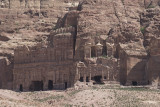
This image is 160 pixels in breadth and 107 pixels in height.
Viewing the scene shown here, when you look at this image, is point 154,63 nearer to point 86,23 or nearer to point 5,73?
point 86,23

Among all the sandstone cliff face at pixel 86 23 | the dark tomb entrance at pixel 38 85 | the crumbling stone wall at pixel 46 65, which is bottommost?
the dark tomb entrance at pixel 38 85

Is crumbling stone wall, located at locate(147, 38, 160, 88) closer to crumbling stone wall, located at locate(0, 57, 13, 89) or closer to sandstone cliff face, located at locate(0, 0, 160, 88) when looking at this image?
sandstone cliff face, located at locate(0, 0, 160, 88)

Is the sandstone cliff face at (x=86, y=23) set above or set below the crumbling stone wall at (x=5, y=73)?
above

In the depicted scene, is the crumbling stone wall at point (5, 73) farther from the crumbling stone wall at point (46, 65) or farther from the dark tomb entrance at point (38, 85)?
the dark tomb entrance at point (38, 85)

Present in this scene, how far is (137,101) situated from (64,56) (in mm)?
19767

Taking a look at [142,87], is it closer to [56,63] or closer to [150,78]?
[150,78]

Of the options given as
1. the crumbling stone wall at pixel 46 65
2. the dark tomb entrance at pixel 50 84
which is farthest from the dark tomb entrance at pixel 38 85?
the dark tomb entrance at pixel 50 84

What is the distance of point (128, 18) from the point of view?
76.9 m

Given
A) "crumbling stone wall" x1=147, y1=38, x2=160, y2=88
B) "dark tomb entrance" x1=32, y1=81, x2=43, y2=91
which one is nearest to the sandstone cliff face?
"crumbling stone wall" x1=147, y1=38, x2=160, y2=88

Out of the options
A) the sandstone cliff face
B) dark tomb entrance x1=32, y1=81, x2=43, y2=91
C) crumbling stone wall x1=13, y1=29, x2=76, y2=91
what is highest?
the sandstone cliff face

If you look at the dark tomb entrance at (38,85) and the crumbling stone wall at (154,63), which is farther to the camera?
the dark tomb entrance at (38,85)

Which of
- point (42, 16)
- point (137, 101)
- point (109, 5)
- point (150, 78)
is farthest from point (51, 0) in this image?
point (137, 101)

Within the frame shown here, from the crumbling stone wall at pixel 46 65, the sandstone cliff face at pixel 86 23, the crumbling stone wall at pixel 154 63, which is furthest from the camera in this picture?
the crumbling stone wall at pixel 46 65

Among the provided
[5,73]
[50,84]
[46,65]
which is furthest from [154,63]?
[5,73]
